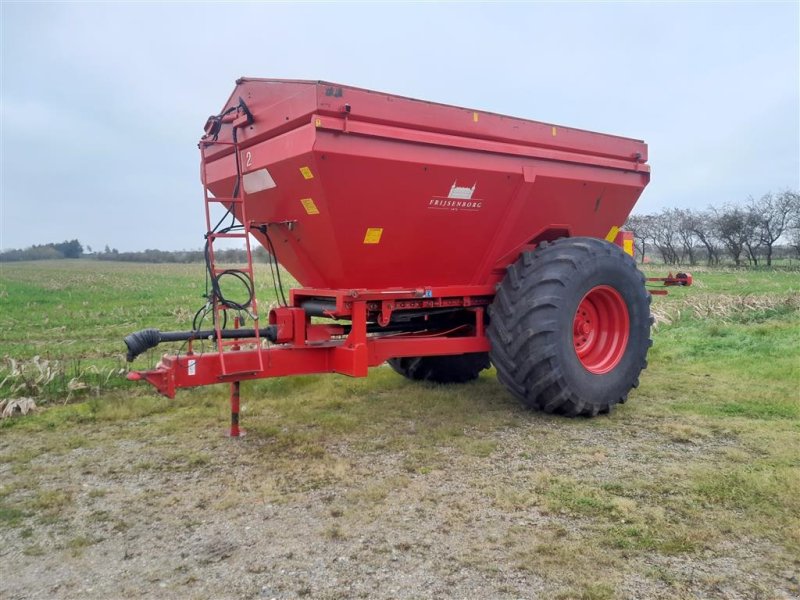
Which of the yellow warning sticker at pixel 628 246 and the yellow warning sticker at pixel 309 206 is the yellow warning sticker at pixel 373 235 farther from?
the yellow warning sticker at pixel 628 246

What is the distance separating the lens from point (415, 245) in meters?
5.11

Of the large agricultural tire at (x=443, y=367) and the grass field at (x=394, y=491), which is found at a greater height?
the large agricultural tire at (x=443, y=367)

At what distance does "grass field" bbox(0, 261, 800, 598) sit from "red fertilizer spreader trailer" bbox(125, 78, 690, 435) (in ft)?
2.00

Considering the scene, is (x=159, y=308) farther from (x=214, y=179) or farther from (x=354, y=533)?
(x=354, y=533)

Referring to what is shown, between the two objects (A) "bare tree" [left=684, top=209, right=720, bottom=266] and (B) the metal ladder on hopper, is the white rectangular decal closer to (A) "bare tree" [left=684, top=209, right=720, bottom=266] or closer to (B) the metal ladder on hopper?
(B) the metal ladder on hopper

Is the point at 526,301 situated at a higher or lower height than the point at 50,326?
higher

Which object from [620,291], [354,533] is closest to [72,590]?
[354,533]

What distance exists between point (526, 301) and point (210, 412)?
9.58ft

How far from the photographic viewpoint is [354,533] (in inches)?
131

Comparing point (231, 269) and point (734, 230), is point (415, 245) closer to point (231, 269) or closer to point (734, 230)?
point (231, 269)

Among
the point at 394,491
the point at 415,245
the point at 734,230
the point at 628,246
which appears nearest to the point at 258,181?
the point at 415,245

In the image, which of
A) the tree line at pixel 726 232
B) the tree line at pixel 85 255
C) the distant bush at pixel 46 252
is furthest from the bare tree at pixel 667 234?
the distant bush at pixel 46 252

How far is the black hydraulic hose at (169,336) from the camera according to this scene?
4.38 meters

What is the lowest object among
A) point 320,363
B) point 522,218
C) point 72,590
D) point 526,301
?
point 72,590
